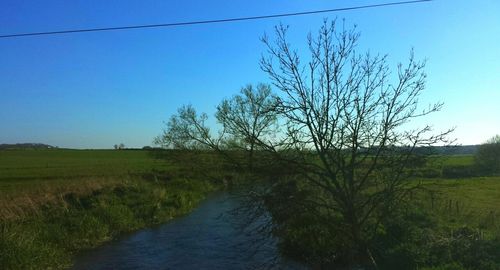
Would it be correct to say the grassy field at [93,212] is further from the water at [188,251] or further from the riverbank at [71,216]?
the water at [188,251]

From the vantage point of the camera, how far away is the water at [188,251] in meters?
18.5

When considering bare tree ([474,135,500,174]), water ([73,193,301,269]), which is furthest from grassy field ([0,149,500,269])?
bare tree ([474,135,500,174])

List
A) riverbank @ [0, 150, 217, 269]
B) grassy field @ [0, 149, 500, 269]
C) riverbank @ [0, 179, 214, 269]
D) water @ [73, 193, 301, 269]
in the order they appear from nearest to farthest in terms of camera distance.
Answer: grassy field @ [0, 149, 500, 269] → riverbank @ [0, 179, 214, 269] → riverbank @ [0, 150, 217, 269] → water @ [73, 193, 301, 269]

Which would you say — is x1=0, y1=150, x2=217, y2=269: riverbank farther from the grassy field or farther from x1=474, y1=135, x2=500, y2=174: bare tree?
x1=474, y1=135, x2=500, y2=174: bare tree

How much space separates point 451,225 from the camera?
2048cm

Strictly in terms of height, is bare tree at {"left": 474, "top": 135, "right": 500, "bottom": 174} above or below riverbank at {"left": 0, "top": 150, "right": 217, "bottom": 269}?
above

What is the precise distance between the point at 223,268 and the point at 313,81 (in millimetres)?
8207

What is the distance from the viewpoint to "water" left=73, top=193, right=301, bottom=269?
Result: 18.5 m

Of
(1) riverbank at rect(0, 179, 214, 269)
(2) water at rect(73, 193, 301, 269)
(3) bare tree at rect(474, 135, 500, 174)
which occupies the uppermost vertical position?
(3) bare tree at rect(474, 135, 500, 174)

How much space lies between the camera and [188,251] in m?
21.3

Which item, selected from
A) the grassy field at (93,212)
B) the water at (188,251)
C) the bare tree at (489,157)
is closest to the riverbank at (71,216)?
the grassy field at (93,212)

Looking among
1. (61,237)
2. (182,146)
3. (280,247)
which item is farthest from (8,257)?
(182,146)

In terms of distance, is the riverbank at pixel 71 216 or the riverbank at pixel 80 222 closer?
the riverbank at pixel 80 222

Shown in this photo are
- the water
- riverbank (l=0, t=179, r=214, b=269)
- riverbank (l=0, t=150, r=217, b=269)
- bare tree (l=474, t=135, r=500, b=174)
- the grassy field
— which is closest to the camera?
the grassy field
